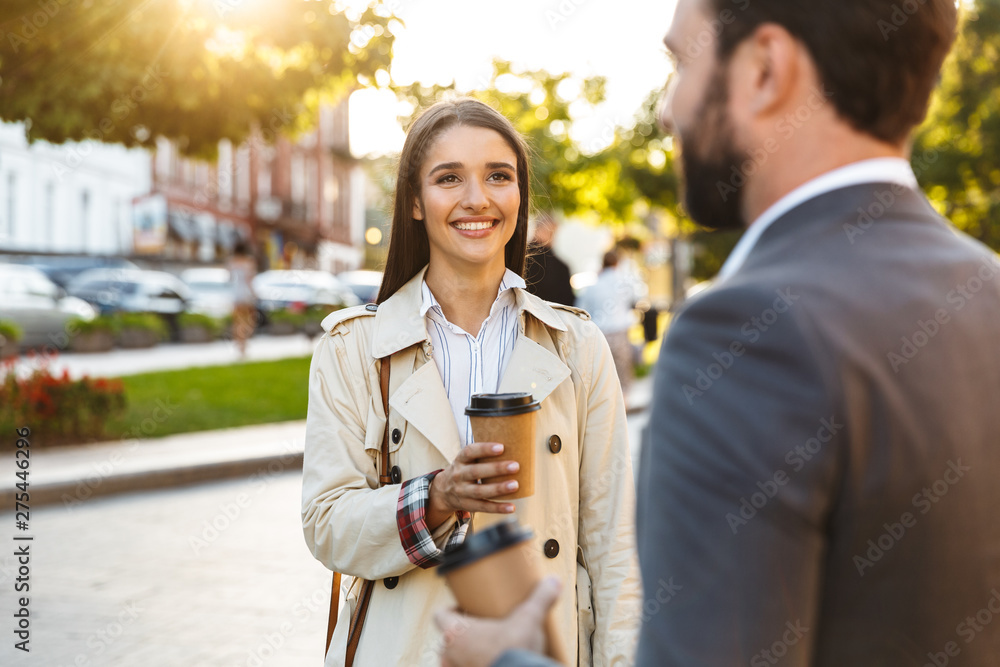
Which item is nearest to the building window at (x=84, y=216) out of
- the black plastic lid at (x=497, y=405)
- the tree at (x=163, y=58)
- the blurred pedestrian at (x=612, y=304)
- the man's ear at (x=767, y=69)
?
the tree at (x=163, y=58)

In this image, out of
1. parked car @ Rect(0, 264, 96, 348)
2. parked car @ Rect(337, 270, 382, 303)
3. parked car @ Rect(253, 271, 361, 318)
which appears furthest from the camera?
parked car @ Rect(337, 270, 382, 303)

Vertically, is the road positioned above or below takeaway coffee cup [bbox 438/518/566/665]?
below

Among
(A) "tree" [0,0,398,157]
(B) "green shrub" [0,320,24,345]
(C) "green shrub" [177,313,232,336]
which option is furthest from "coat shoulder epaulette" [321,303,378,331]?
(C) "green shrub" [177,313,232,336]

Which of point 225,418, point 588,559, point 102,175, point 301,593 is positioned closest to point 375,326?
point 588,559

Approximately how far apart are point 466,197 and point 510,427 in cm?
84

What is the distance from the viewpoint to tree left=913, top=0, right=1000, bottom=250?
85.6ft

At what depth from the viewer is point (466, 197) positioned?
2.60 meters

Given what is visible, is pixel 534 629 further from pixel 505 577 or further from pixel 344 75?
pixel 344 75

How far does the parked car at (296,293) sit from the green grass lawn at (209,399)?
12517 millimetres

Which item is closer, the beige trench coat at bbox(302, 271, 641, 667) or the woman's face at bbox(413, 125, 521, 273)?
the beige trench coat at bbox(302, 271, 641, 667)

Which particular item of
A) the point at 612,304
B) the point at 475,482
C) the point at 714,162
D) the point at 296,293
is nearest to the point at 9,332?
the point at 612,304

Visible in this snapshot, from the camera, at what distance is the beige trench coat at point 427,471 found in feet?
7.37

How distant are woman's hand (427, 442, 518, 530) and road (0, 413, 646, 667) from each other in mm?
3152

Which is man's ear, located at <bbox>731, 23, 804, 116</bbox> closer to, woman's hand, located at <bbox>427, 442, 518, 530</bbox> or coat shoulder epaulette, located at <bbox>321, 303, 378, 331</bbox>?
woman's hand, located at <bbox>427, 442, 518, 530</bbox>
